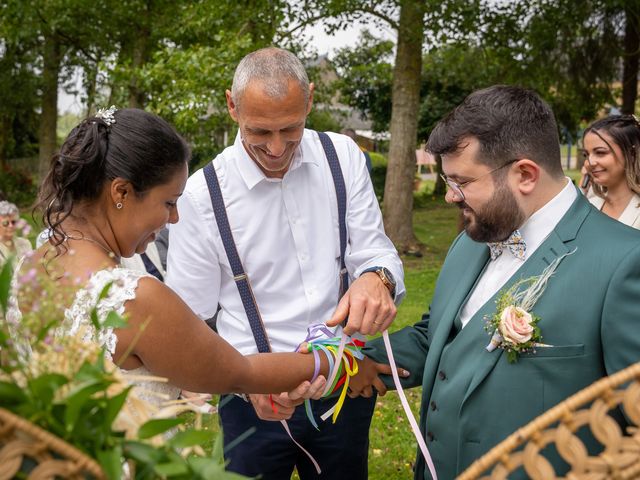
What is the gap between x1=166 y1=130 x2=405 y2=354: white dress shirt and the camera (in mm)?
3301

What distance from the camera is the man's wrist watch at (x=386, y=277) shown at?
10.4 ft

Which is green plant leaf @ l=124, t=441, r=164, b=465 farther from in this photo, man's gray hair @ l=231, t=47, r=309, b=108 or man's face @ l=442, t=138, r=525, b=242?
man's gray hair @ l=231, t=47, r=309, b=108

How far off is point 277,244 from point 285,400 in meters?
0.75

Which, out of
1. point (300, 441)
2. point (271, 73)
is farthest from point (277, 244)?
point (300, 441)

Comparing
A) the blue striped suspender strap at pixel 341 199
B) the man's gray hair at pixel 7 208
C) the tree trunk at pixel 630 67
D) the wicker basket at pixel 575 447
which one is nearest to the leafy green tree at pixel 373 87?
the tree trunk at pixel 630 67

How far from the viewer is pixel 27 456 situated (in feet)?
4.01

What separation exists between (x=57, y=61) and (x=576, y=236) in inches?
849

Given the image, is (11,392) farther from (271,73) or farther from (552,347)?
(271,73)

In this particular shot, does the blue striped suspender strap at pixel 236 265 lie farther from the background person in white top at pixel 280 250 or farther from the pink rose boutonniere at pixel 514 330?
the pink rose boutonniere at pixel 514 330

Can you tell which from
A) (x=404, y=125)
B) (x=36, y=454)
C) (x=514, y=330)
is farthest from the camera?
(x=404, y=125)

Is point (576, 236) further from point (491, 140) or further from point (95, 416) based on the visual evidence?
point (95, 416)

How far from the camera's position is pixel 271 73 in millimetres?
3137

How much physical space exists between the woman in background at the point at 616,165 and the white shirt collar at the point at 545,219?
320 centimetres

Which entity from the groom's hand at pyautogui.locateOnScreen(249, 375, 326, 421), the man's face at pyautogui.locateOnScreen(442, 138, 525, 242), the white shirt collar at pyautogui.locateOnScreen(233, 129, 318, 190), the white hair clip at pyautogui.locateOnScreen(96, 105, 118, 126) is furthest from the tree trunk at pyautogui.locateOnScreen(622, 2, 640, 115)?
the white hair clip at pyautogui.locateOnScreen(96, 105, 118, 126)
